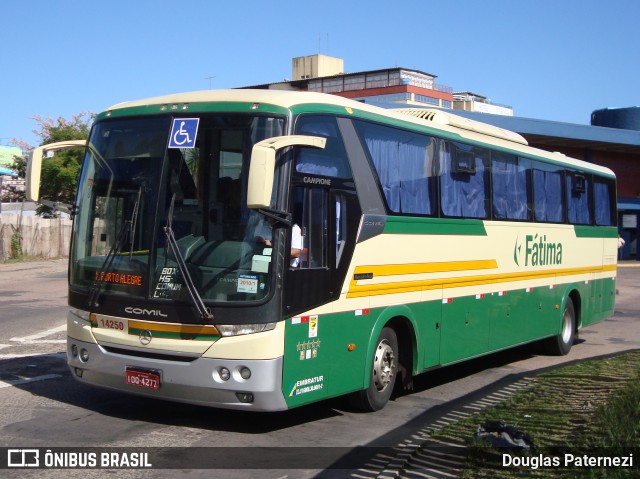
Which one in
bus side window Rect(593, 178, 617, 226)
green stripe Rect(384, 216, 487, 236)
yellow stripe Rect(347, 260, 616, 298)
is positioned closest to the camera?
yellow stripe Rect(347, 260, 616, 298)

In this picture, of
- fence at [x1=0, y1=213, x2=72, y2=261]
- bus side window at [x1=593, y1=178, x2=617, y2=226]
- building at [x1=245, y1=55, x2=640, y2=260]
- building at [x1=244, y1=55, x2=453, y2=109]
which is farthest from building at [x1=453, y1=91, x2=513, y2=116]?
bus side window at [x1=593, y1=178, x2=617, y2=226]

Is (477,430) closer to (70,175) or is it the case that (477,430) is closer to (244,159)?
(244,159)

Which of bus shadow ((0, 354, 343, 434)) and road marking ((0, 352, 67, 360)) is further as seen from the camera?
road marking ((0, 352, 67, 360))

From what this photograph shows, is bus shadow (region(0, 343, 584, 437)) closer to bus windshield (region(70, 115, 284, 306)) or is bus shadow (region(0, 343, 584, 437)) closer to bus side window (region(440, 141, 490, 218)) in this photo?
bus windshield (region(70, 115, 284, 306))

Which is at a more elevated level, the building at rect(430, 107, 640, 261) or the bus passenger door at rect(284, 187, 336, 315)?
the building at rect(430, 107, 640, 261)

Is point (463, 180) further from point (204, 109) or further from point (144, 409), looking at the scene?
point (144, 409)

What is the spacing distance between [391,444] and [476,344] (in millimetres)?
4124

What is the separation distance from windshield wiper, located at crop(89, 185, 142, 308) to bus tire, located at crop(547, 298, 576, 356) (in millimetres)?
9362

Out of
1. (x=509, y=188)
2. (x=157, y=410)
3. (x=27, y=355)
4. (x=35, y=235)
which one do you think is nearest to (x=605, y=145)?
(x=35, y=235)

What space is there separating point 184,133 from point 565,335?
9.75m

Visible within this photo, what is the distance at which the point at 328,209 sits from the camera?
333 inches

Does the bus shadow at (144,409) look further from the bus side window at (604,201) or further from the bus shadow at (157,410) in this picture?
the bus side window at (604,201)

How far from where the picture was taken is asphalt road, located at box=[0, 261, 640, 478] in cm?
728

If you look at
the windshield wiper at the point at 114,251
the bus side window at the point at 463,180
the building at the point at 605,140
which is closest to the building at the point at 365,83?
the building at the point at 605,140
